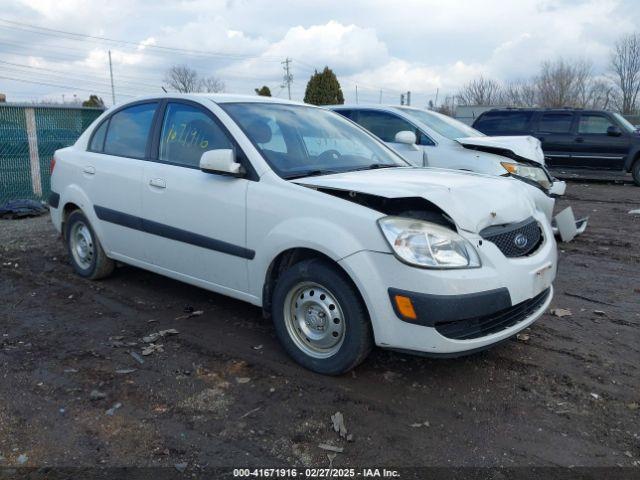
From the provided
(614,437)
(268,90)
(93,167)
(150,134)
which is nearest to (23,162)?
(93,167)

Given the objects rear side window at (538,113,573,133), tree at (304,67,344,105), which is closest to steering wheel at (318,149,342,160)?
rear side window at (538,113,573,133)

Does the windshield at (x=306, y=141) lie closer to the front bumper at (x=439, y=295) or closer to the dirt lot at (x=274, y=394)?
the front bumper at (x=439, y=295)

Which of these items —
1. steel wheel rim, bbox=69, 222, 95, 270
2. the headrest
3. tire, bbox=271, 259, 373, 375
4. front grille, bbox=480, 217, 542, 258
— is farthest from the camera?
steel wheel rim, bbox=69, 222, 95, 270

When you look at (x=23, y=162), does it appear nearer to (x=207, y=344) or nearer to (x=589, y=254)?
(x=207, y=344)

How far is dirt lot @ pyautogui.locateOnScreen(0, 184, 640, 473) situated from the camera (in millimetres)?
2857

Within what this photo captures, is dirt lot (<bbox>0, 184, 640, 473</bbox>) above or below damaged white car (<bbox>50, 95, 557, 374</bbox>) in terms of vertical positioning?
below

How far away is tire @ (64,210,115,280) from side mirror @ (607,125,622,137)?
40.6 ft

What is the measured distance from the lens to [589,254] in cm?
667

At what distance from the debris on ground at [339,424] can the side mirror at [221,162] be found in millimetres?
1744

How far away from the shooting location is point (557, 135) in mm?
14172

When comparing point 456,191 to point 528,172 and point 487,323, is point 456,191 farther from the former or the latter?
point 528,172

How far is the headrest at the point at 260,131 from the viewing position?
409 centimetres

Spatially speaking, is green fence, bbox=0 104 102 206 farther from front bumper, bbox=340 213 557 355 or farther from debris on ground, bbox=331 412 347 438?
debris on ground, bbox=331 412 347 438

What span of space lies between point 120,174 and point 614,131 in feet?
41.0
